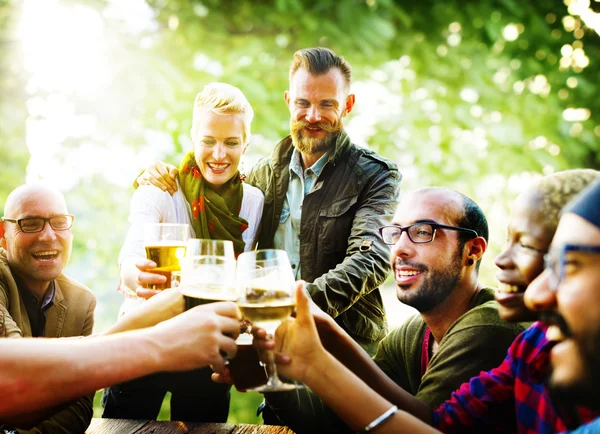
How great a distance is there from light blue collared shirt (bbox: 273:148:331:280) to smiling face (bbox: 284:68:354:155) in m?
0.11

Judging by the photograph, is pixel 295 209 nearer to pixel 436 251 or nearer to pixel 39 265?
pixel 436 251

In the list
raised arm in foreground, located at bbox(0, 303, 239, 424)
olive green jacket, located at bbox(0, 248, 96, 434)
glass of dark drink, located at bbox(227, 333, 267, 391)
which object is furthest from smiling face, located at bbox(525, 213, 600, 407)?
olive green jacket, located at bbox(0, 248, 96, 434)

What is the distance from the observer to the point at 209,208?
291 centimetres

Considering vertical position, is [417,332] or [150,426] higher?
[417,332]

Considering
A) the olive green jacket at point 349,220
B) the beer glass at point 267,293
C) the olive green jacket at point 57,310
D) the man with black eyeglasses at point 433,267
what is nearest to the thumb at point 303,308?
the beer glass at point 267,293

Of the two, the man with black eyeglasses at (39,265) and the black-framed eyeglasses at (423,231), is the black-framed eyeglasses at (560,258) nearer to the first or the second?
the black-framed eyeglasses at (423,231)

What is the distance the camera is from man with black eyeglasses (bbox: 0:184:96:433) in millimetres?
2584

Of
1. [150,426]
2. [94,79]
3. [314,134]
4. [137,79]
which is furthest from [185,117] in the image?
[150,426]

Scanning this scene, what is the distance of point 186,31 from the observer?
5.08 meters

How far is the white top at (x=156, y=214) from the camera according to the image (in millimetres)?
2664

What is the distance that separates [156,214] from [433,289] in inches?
51.7

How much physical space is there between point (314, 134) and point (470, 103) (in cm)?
290

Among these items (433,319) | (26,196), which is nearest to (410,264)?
(433,319)

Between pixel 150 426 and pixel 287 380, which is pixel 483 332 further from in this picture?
pixel 150 426
